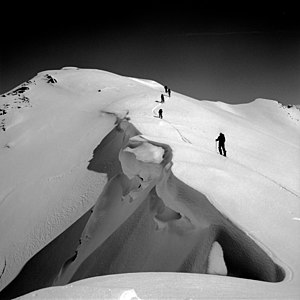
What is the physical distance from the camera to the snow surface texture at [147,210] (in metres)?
3.97

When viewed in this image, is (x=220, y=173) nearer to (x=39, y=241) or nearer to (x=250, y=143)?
(x=39, y=241)

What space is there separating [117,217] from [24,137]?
15.6m

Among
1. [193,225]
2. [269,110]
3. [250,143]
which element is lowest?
[269,110]

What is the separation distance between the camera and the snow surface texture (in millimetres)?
3973

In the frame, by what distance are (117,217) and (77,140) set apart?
1210 centimetres

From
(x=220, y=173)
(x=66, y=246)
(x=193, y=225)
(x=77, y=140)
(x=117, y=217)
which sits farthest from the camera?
(x=77, y=140)

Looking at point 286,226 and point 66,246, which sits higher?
point 286,226

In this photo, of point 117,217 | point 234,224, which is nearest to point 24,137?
point 117,217

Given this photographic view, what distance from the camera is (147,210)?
24.9ft

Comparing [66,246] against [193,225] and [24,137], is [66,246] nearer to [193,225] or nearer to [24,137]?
[193,225]

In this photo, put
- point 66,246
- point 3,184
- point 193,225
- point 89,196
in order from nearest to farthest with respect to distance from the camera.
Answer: point 193,225, point 66,246, point 89,196, point 3,184

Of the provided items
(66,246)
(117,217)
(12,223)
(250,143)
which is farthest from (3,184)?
(250,143)

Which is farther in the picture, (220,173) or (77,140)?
(77,140)

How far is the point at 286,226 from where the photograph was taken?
525 centimetres
